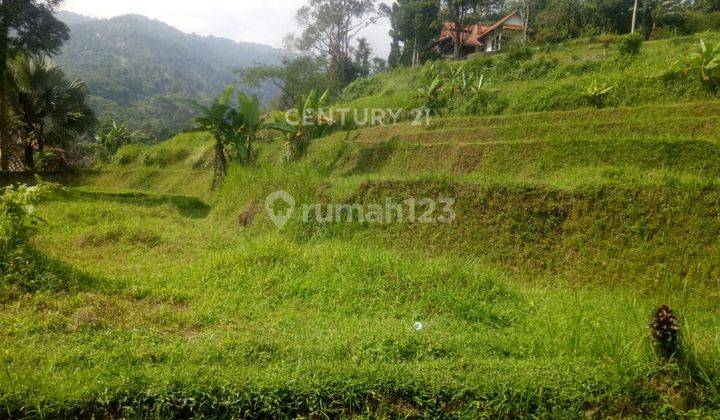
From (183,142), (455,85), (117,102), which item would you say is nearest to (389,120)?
(455,85)

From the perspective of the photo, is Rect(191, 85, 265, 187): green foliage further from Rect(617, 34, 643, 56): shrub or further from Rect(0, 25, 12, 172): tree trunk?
Rect(617, 34, 643, 56): shrub

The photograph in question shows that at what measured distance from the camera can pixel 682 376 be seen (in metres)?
2.61

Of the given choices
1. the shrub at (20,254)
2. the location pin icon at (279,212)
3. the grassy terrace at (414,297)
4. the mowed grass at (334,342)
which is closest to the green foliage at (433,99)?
the grassy terrace at (414,297)

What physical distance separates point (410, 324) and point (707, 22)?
907 inches

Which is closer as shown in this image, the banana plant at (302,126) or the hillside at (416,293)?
the hillside at (416,293)

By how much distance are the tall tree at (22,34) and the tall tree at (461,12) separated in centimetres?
1767

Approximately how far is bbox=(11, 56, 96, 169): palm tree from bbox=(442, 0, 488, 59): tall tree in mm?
17698

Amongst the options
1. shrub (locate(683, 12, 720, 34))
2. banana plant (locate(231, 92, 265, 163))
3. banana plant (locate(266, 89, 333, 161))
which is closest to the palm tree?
banana plant (locate(231, 92, 265, 163))

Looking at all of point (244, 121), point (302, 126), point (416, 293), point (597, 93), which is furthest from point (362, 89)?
point (416, 293)

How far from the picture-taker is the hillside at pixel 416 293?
2.58 metres

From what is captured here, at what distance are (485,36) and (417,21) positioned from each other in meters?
6.04

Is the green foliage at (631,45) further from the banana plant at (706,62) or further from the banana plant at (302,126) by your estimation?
the banana plant at (302,126)

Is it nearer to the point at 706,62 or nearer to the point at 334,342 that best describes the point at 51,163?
the point at 334,342

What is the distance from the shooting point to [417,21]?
26.7 m
